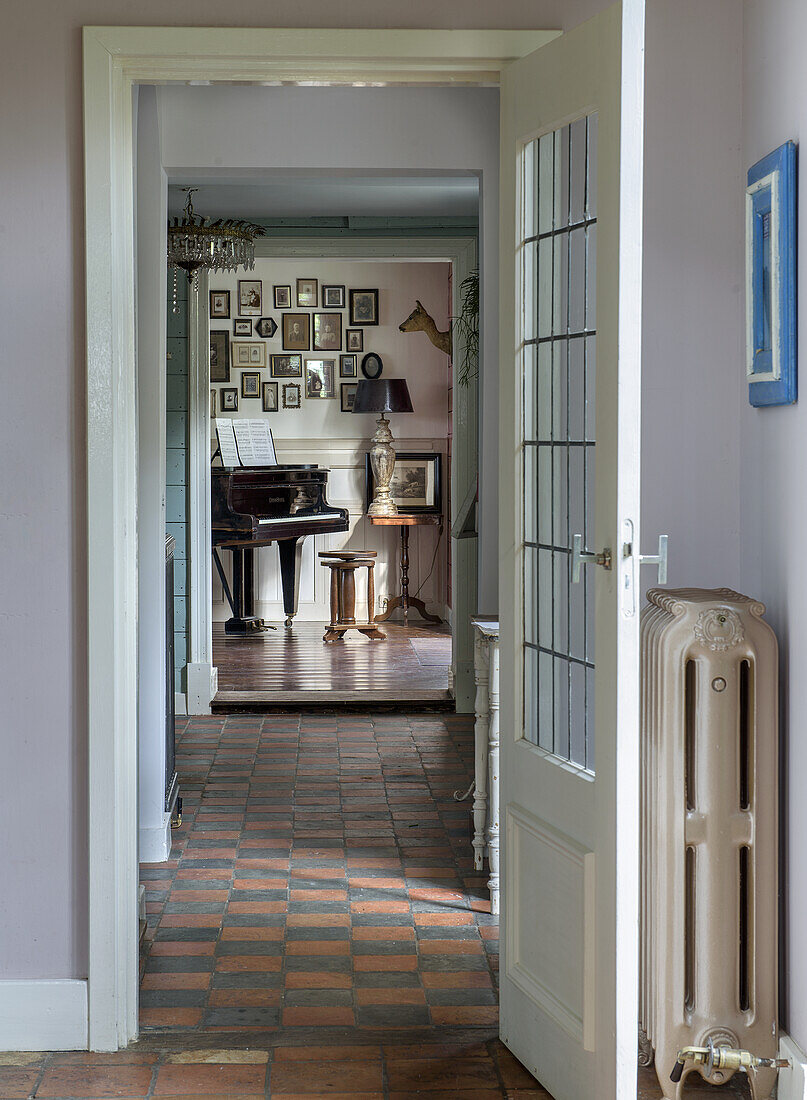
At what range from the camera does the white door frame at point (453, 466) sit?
21.2ft

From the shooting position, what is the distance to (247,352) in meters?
9.16

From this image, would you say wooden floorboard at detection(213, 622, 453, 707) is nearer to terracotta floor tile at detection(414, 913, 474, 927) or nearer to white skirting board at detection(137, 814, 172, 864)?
white skirting board at detection(137, 814, 172, 864)

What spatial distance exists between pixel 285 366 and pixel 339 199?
10.0ft

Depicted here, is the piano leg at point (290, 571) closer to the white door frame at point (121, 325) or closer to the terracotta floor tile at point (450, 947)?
the terracotta floor tile at point (450, 947)

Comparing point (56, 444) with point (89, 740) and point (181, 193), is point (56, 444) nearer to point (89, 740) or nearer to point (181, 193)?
point (89, 740)

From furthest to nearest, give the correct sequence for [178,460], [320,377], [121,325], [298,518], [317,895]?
[320,377] < [298,518] < [178,460] < [317,895] < [121,325]

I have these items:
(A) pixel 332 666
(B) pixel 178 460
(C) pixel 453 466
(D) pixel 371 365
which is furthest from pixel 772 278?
(D) pixel 371 365

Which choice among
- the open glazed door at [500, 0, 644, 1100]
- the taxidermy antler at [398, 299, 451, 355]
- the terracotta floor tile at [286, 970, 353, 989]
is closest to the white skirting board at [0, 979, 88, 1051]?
the terracotta floor tile at [286, 970, 353, 989]

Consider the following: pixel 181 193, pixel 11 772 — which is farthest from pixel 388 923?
pixel 181 193

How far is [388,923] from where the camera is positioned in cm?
353

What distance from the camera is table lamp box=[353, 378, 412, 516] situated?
8.92 metres

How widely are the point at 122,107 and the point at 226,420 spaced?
595cm

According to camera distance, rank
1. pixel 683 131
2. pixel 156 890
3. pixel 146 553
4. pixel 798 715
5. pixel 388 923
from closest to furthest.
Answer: pixel 798 715
pixel 683 131
pixel 388 923
pixel 156 890
pixel 146 553

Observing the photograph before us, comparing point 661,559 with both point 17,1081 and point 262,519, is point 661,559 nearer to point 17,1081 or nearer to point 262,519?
point 17,1081
